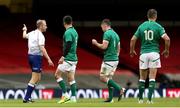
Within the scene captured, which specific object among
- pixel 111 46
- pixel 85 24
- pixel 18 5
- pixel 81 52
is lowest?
pixel 111 46

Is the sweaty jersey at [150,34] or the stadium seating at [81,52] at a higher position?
the stadium seating at [81,52]

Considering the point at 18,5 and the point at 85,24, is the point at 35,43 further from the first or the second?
the point at 18,5

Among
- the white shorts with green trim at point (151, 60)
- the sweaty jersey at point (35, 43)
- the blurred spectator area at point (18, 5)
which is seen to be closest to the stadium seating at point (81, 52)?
the blurred spectator area at point (18, 5)

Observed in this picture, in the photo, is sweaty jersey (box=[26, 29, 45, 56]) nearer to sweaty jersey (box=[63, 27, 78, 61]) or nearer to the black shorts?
the black shorts

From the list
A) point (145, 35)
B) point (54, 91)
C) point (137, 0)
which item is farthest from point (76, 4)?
point (145, 35)

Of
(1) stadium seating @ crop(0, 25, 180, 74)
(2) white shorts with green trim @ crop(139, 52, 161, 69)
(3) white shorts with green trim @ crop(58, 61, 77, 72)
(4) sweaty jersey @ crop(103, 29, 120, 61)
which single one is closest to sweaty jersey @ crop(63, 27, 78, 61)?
(3) white shorts with green trim @ crop(58, 61, 77, 72)

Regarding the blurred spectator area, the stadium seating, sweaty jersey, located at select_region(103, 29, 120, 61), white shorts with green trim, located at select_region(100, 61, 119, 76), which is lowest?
white shorts with green trim, located at select_region(100, 61, 119, 76)

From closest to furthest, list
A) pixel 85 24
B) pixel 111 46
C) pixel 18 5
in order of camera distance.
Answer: pixel 111 46 → pixel 85 24 → pixel 18 5

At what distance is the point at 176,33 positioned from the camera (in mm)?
33812

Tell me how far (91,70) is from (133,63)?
2.41 meters

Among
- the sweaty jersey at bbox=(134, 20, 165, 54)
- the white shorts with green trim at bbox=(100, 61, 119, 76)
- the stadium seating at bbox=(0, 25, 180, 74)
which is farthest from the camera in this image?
the stadium seating at bbox=(0, 25, 180, 74)

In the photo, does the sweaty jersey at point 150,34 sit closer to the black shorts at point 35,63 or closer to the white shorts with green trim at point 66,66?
the white shorts with green trim at point 66,66

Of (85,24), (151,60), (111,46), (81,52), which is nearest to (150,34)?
(151,60)

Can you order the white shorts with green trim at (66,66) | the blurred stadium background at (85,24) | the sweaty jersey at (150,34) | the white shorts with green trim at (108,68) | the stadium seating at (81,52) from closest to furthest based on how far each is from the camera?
the sweaty jersey at (150,34), the white shorts with green trim at (66,66), the white shorts with green trim at (108,68), the stadium seating at (81,52), the blurred stadium background at (85,24)
